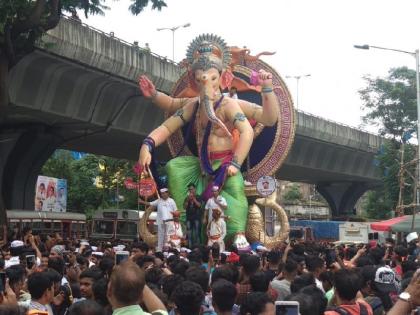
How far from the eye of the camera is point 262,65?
1966 cm

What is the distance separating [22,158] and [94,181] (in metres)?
27.1

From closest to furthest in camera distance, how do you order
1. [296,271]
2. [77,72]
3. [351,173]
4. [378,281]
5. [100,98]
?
[378,281], [296,271], [77,72], [100,98], [351,173]

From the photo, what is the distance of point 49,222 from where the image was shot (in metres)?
26.4

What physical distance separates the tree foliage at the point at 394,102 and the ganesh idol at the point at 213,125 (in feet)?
78.9

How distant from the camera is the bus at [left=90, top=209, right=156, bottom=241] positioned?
89.9 feet

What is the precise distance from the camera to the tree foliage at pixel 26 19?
14.2 meters

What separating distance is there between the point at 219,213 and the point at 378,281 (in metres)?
10.6

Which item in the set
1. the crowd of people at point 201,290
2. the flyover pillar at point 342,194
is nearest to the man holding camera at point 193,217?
the crowd of people at point 201,290

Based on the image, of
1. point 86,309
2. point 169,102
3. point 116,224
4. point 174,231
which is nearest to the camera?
point 86,309

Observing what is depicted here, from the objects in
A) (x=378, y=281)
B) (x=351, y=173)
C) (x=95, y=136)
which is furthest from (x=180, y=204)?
(x=351, y=173)

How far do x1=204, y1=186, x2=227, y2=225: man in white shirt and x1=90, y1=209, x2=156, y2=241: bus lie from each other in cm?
1039

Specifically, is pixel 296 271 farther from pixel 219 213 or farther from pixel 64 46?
pixel 64 46

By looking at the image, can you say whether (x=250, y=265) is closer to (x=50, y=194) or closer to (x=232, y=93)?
(x=232, y=93)

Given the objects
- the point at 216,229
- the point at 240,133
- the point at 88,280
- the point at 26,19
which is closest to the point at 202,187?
the point at 240,133
